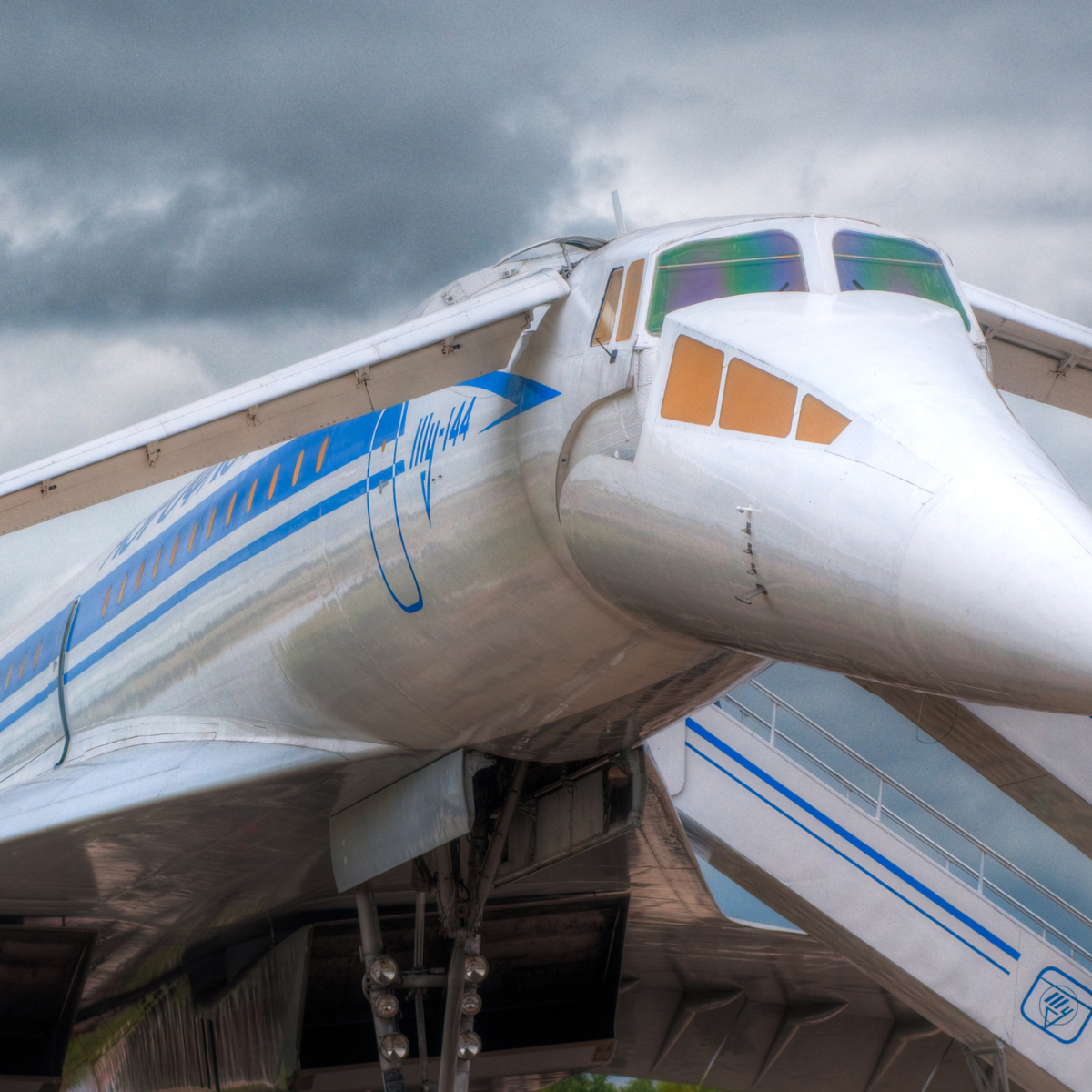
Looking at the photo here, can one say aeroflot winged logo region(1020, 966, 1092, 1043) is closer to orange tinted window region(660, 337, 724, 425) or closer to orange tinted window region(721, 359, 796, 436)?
orange tinted window region(660, 337, 724, 425)

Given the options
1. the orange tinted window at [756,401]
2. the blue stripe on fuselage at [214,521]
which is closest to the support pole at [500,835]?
the blue stripe on fuselage at [214,521]

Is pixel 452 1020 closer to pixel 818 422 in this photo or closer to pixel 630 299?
pixel 630 299

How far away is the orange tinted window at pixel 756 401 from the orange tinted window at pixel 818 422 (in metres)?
0.05

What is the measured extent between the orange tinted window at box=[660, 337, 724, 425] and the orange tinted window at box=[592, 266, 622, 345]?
19.2 inches

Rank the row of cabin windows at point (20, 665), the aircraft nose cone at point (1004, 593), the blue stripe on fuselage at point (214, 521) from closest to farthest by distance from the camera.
A: the aircraft nose cone at point (1004, 593) < the blue stripe on fuselage at point (214, 521) < the row of cabin windows at point (20, 665)

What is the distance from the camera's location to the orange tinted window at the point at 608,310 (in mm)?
5559

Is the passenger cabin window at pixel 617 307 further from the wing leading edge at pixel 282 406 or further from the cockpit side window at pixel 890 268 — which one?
the cockpit side window at pixel 890 268

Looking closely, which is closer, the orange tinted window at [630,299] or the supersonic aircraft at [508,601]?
the supersonic aircraft at [508,601]

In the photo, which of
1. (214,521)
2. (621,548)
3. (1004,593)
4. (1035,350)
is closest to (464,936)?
(214,521)

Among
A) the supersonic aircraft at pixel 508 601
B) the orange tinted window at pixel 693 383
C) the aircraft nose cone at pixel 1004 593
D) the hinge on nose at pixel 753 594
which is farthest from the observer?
the orange tinted window at pixel 693 383

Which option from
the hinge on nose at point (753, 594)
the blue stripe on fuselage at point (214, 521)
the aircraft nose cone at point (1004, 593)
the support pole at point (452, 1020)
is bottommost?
the support pole at point (452, 1020)

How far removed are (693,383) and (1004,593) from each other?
1586mm

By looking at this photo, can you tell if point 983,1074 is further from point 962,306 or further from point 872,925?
point 962,306

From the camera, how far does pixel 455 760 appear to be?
6871mm
